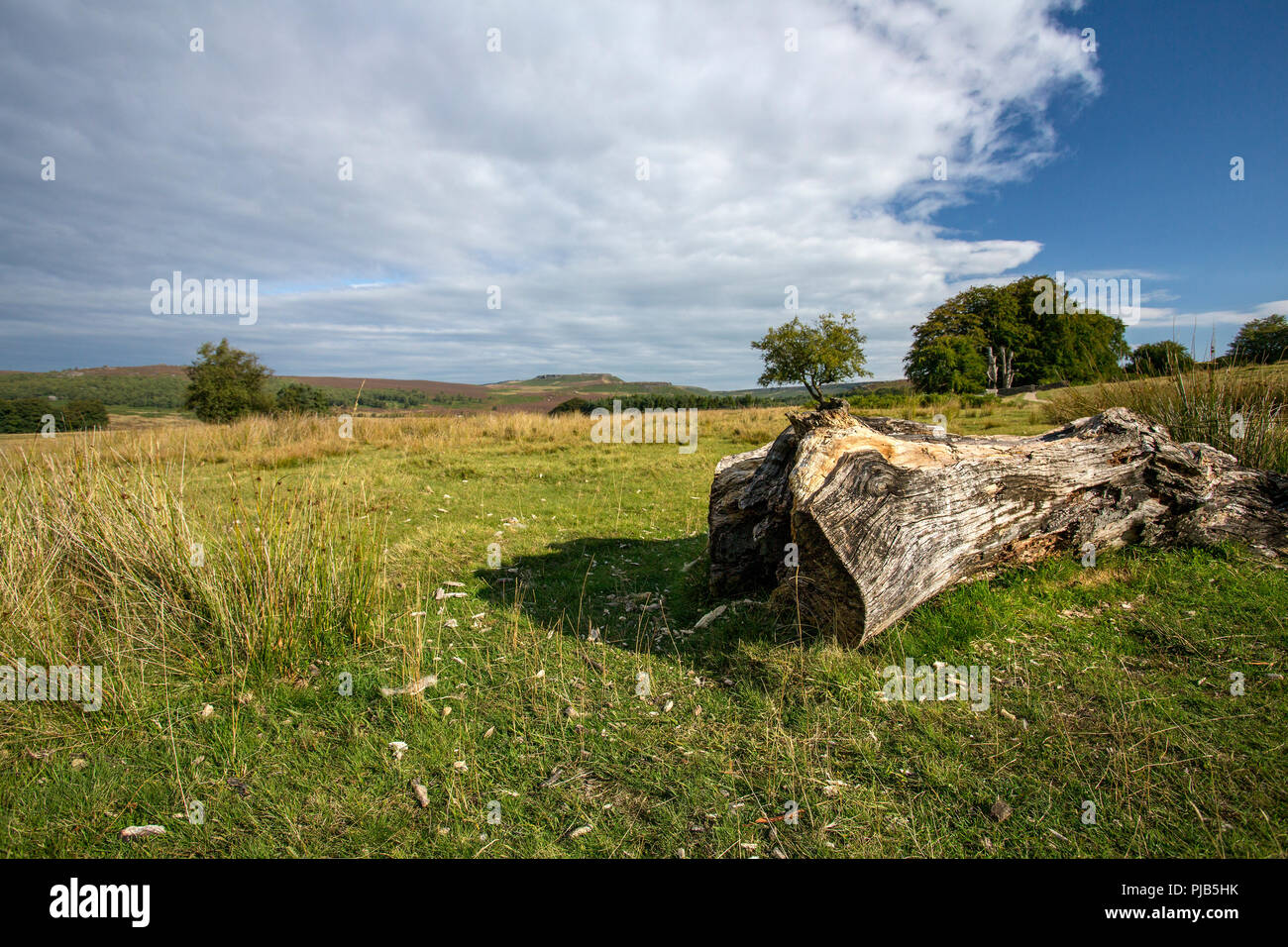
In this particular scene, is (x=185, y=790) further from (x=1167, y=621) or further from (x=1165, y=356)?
(x=1165, y=356)

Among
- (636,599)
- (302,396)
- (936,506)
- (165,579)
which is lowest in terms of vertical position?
(636,599)

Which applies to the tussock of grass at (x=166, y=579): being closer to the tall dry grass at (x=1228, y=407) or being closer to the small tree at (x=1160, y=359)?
the tall dry grass at (x=1228, y=407)

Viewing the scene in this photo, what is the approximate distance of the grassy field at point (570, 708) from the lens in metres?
2.64

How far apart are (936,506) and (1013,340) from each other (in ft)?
165

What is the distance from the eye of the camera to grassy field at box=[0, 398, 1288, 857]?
2.64 metres

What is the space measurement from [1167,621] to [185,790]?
6.49 metres

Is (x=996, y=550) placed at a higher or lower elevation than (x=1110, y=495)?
lower

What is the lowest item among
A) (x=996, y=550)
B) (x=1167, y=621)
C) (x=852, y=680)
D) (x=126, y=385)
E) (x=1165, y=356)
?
(x=852, y=680)

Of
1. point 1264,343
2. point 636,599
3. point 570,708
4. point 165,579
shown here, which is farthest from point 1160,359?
point 165,579

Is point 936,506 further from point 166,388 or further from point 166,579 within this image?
point 166,388

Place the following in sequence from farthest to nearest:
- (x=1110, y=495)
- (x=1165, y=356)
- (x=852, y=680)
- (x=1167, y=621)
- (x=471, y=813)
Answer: (x=1165, y=356) < (x=1110, y=495) < (x=1167, y=621) < (x=852, y=680) < (x=471, y=813)

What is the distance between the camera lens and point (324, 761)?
315cm

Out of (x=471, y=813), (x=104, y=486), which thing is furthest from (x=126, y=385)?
(x=471, y=813)

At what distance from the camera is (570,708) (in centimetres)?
362
